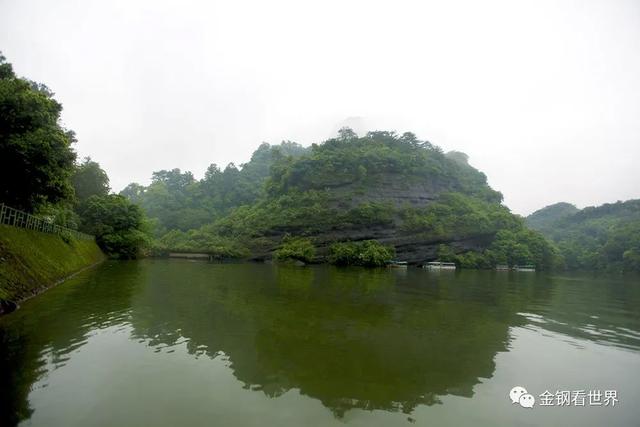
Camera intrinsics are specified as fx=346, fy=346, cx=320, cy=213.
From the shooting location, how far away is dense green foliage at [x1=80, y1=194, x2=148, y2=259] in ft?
163

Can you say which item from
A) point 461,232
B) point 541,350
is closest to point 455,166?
point 461,232

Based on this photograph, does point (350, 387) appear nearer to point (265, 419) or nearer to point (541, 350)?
point (265, 419)

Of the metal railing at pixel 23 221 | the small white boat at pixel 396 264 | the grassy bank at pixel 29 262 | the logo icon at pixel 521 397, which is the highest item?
the metal railing at pixel 23 221

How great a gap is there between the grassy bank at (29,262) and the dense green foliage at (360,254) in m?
44.1

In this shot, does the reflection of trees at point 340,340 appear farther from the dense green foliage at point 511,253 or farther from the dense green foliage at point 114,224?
the dense green foliage at point 511,253

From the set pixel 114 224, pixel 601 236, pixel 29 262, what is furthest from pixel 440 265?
pixel 601 236

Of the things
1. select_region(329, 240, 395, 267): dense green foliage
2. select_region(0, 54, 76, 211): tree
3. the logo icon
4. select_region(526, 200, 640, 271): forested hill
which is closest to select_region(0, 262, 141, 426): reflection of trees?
select_region(0, 54, 76, 211): tree

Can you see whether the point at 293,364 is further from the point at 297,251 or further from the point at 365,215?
the point at 365,215

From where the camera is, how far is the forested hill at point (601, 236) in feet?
262

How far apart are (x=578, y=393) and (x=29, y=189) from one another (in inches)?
1081

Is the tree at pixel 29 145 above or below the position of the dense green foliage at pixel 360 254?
above

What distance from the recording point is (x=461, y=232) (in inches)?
2975

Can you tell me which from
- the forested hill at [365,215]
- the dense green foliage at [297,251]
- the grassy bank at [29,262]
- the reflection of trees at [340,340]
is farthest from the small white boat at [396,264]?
the grassy bank at [29,262]

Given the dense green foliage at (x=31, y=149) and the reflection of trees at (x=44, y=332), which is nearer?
the reflection of trees at (x=44, y=332)
